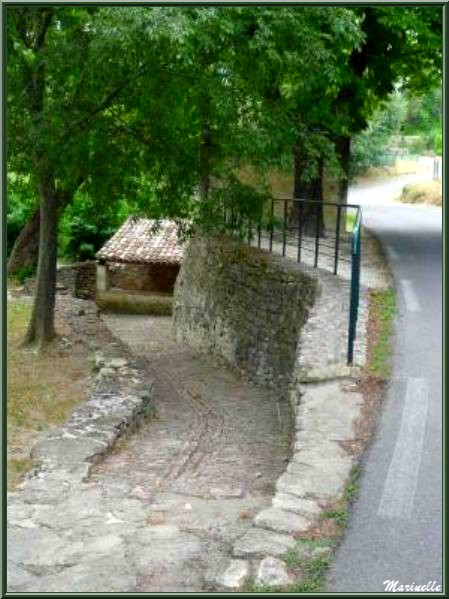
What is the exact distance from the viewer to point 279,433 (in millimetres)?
11703

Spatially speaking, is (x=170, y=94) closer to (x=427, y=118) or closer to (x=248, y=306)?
(x=248, y=306)

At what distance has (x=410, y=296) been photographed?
516 inches

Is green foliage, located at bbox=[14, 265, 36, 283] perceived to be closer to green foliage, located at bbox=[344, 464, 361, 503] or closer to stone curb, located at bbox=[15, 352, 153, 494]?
stone curb, located at bbox=[15, 352, 153, 494]

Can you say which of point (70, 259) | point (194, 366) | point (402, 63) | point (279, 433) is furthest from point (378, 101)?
point (70, 259)

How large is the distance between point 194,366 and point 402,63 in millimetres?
8092

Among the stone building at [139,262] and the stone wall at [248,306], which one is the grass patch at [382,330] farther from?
the stone building at [139,262]

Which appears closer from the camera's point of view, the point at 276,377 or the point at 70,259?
the point at 276,377

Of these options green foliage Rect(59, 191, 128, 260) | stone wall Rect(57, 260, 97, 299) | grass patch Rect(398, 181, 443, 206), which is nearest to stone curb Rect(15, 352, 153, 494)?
stone wall Rect(57, 260, 97, 299)

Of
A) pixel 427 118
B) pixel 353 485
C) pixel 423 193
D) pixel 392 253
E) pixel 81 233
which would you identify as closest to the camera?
pixel 353 485

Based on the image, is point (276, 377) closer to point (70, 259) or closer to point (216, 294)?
point (216, 294)

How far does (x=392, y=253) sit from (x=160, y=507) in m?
11.7

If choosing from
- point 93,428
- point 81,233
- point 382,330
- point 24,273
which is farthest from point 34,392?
point 81,233

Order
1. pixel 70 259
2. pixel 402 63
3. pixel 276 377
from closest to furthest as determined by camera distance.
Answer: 1. pixel 276 377
2. pixel 402 63
3. pixel 70 259

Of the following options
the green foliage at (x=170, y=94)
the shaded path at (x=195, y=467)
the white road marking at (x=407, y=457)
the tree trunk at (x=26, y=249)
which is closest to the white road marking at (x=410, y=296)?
the green foliage at (x=170, y=94)
